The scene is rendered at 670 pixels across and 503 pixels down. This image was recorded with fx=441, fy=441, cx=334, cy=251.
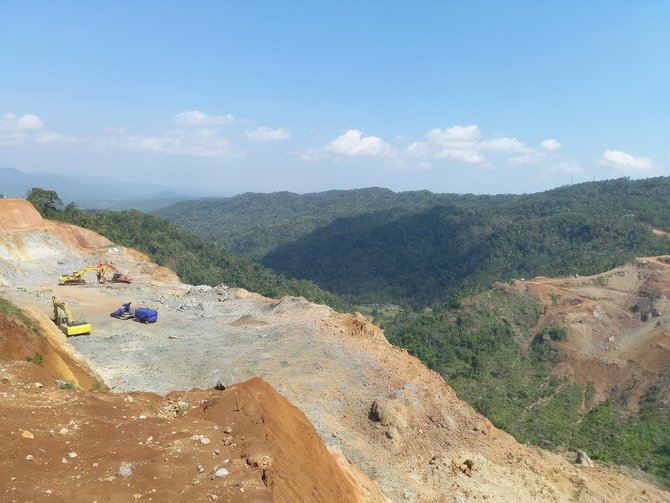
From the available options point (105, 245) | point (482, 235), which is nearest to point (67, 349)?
point (105, 245)

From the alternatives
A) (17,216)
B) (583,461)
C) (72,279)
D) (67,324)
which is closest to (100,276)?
(72,279)

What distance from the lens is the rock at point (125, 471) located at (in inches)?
311

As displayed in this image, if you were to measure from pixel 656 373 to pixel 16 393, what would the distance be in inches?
1958

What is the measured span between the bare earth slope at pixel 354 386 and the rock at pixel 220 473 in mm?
1567

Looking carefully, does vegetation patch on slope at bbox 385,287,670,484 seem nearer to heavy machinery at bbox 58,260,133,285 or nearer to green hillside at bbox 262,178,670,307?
green hillside at bbox 262,178,670,307

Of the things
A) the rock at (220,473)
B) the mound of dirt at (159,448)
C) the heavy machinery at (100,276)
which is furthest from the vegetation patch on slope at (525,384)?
the heavy machinery at (100,276)

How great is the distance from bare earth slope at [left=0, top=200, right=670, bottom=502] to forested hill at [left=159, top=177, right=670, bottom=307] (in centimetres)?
5293

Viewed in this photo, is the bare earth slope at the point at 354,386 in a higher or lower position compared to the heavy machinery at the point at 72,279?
lower

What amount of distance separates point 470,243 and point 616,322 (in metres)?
55.2

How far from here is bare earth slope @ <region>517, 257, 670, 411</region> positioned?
141 feet

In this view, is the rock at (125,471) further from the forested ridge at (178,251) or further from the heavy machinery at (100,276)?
the forested ridge at (178,251)

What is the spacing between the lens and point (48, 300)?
97.1ft

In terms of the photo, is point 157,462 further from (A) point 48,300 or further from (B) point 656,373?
(B) point 656,373

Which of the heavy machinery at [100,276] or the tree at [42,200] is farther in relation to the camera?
the tree at [42,200]
